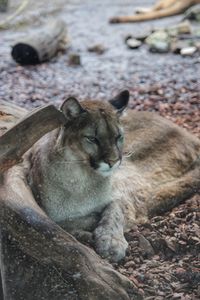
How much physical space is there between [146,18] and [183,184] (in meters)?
8.62

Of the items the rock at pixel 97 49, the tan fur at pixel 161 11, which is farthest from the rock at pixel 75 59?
the tan fur at pixel 161 11

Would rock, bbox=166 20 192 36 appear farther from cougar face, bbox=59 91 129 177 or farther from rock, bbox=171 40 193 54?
cougar face, bbox=59 91 129 177

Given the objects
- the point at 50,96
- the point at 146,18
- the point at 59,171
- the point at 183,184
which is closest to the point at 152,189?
the point at 183,184

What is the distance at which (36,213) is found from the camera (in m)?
3.82

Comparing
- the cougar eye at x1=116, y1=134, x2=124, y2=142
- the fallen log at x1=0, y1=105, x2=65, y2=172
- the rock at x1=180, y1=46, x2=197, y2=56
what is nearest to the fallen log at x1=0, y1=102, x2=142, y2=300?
the fallen log at x1=0, y1=105, x2=65, y2=172

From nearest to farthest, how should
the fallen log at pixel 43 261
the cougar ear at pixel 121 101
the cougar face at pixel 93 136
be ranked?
1. the fallen log at pixel 43 261
2. the cougar face at pixel 93 136
3. the cougar ear at pixel 121 101

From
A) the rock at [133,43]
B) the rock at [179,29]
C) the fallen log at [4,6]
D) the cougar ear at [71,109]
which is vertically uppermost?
the cougar ear at [71,109]

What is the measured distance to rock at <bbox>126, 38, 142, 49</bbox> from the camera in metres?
11.6

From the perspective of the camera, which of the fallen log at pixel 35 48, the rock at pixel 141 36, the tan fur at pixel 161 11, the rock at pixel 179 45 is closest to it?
the fallen log at pixel 35 48

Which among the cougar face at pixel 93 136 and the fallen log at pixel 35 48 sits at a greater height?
the cougar face at pixel 93 136

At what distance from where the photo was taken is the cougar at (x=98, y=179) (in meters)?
4.18

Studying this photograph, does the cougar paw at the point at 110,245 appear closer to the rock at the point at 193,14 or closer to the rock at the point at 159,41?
the rock at the point at 159,41

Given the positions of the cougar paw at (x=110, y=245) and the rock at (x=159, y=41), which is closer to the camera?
the cougar paw at (x=110, y=245)

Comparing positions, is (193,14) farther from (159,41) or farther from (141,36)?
(159,41)
